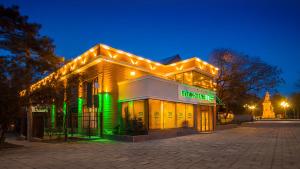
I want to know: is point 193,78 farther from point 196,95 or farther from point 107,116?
point 107,116

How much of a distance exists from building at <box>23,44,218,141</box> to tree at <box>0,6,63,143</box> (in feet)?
3.80

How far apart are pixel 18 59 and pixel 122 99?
7.49 meters

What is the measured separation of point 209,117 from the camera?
74.9 ft

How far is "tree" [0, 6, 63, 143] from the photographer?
11238mm

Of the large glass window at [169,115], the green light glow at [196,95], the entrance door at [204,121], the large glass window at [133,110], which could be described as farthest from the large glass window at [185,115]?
the large glass window at [133,110]

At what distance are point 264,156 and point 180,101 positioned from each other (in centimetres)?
1045

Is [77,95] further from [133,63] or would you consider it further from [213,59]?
[213,59]

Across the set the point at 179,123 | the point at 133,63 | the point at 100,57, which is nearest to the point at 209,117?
the point at 179,123

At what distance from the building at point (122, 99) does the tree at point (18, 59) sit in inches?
45.6

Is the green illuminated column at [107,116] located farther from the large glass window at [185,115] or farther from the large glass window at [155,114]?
the large glass window at [185,115]

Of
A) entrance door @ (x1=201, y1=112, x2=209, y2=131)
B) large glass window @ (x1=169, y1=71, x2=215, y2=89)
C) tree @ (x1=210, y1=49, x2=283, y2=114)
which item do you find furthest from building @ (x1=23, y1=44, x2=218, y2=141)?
tree @ (x1=210, y1=49, x2=283, y2=114)

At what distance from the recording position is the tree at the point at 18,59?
11238 mm

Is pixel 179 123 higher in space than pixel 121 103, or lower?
lower

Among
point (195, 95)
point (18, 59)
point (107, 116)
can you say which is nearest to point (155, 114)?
point (107, 116)
